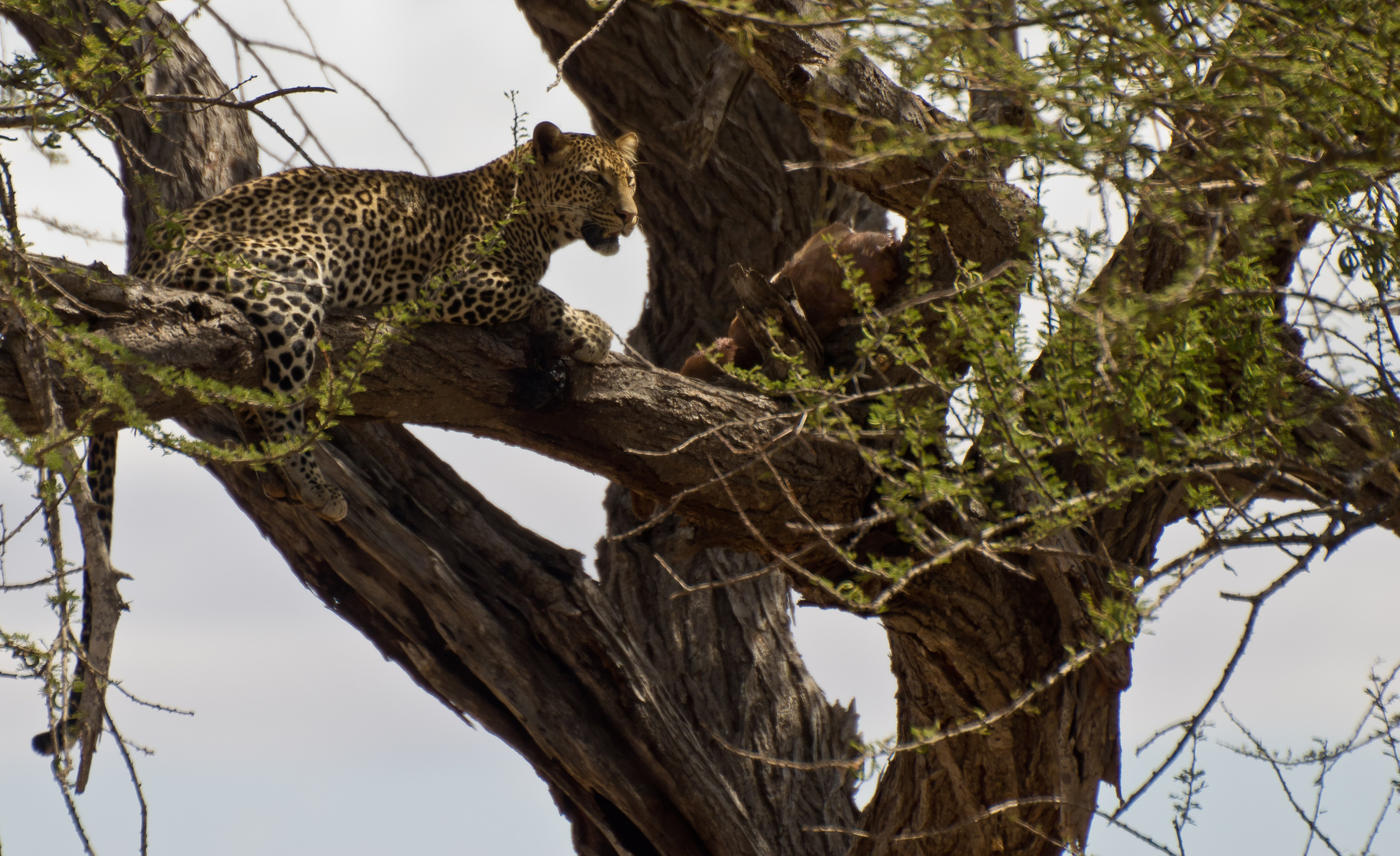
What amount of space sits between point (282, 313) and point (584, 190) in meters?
1.77

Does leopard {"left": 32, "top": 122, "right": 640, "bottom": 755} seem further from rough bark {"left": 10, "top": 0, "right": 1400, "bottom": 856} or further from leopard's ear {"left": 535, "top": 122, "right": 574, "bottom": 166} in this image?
rough bark {"left": 10, "top": 0, "right": 1400, "bottom": 856}

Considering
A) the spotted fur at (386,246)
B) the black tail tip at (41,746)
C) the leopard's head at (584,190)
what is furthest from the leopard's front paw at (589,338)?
the black tail tip at (41,746)

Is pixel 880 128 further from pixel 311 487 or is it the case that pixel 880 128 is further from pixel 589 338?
pixel 311 487

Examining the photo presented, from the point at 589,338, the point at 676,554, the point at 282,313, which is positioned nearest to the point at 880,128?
the point at 589,338

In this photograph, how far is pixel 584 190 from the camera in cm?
499

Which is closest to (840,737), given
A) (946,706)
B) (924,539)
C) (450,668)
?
(946,706)

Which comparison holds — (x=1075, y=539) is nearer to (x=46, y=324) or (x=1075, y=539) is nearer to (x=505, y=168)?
(x=505, y=168)

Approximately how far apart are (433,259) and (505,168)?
2.29 feet

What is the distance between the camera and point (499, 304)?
4.21 metres

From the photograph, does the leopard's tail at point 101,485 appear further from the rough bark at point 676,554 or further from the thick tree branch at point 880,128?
the thick tree branch at point 880,128

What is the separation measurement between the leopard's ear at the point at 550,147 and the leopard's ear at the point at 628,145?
0.41m

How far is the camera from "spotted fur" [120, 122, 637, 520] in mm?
3553

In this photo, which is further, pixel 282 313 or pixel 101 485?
pixel 101 485

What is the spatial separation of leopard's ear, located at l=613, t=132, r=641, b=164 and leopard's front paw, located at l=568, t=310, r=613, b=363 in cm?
144
